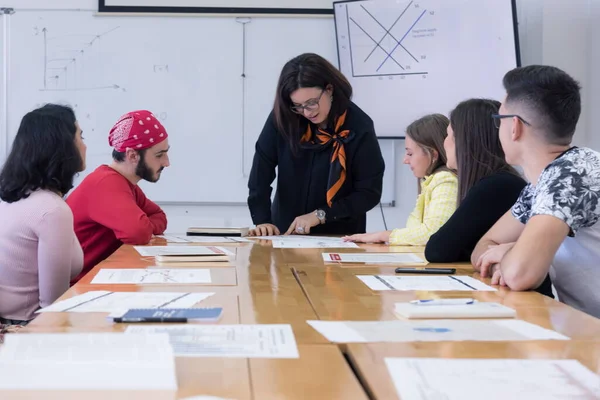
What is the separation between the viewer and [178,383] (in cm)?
79

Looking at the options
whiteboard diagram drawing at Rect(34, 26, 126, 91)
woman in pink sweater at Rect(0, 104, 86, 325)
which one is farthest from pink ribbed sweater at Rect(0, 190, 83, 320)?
whiteboard diagram drawing at Rect(34, 26, 126, 91)

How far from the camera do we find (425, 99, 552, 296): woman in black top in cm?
189

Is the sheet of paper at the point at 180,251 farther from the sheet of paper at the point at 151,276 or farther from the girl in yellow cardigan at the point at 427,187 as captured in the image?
the girl in yellow cardigan at the point at 427,187

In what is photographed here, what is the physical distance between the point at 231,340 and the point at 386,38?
3.12m

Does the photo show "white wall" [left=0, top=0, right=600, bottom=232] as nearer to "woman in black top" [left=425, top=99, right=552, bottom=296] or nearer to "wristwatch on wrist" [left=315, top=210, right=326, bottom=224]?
"wristwatch on wrist" [left=315, top=210, right=326, bottom=224]

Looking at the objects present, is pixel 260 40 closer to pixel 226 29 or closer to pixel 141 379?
pixel 226 29

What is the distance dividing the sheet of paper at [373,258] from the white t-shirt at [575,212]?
13.6 inches

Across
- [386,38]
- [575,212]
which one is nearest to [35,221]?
[575,212]

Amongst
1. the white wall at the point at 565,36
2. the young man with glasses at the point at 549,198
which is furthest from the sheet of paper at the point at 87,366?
the white wall at the point at 565,36

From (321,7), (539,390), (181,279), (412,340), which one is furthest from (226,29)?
(539,390)

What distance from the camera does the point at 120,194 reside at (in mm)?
2371

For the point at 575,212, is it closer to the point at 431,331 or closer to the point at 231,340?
the point at 431,331

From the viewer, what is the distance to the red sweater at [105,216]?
91.4 inches

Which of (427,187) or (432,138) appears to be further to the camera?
(432,138)
